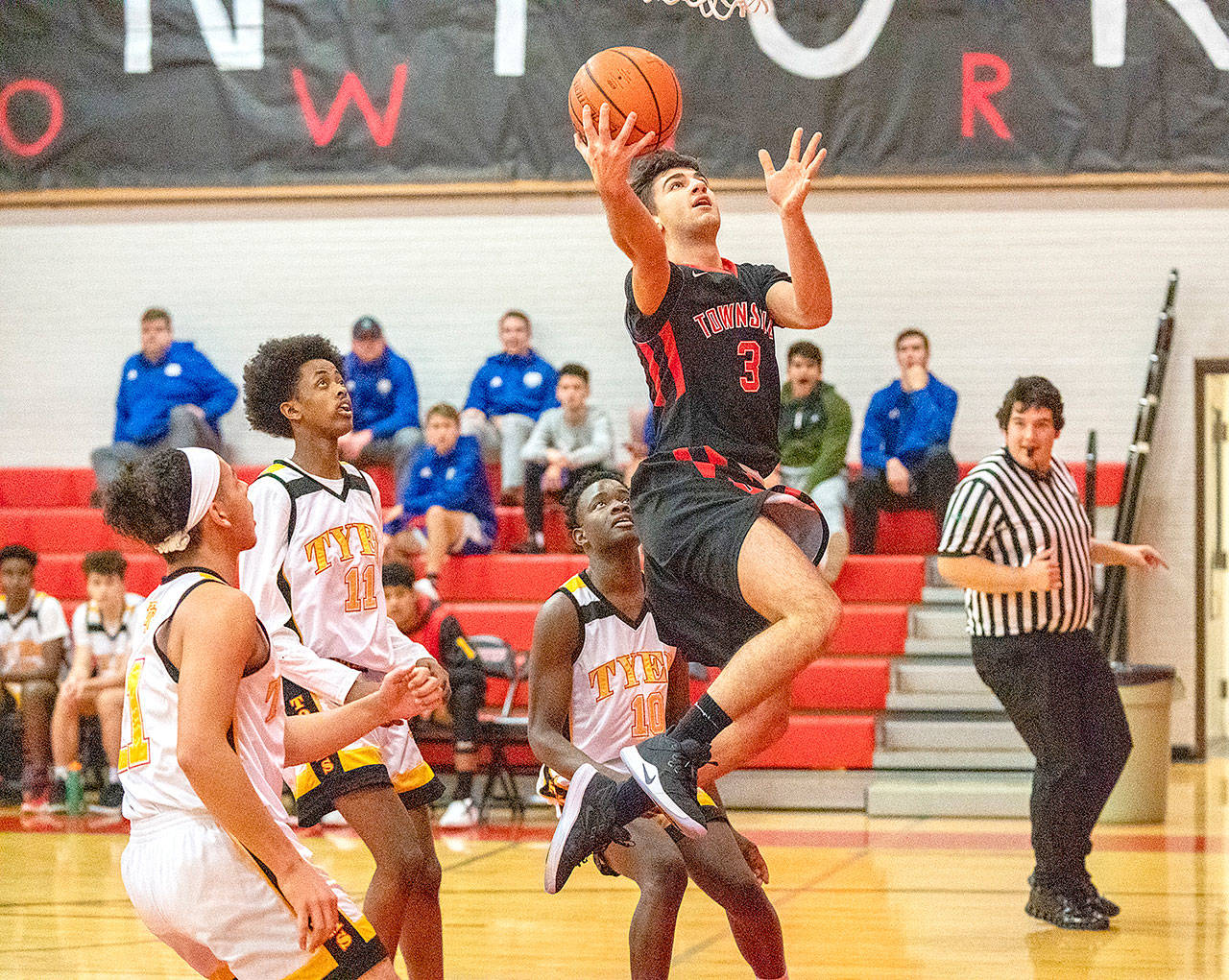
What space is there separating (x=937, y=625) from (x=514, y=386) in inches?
132

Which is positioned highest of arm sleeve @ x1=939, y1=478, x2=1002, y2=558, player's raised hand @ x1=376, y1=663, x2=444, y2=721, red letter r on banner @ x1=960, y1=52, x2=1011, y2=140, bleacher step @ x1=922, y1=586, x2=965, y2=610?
red letter r on banner @ x1=960, y1=52, x2=1011, y2=140

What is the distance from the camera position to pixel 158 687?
2941 mm

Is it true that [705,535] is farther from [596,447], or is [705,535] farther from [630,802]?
[596,447]

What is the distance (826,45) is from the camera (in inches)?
427

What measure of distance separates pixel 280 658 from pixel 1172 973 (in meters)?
3.17

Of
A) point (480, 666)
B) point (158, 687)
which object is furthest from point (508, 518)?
point (158, 687)

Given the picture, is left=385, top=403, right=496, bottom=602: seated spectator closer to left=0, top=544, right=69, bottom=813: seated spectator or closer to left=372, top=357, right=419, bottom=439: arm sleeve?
left=372, top=357, right=419, bottom=439: arm sleeve

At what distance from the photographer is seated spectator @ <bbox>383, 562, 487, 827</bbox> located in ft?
26.8

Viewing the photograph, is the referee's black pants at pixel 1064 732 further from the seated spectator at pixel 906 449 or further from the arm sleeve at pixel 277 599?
the seated spectator at pixel 906 449

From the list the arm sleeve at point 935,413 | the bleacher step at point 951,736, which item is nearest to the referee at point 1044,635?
the bleacher step at point 951,736

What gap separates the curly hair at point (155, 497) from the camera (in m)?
2.99

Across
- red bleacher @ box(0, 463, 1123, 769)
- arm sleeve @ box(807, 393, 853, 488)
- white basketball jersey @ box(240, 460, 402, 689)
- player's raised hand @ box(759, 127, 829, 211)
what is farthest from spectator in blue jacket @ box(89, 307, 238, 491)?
player's raised hand @ box(759, 127, 829, 211)

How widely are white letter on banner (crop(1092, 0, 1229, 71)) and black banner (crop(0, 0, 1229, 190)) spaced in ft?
0.04

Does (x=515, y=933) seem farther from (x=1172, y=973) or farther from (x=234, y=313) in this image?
(x=234, y=313)
